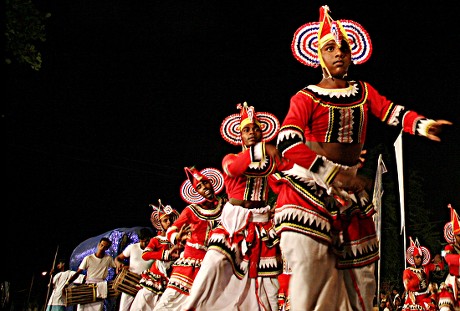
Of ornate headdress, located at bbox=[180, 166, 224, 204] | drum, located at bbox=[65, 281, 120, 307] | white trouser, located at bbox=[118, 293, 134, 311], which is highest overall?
ornate headdress, located at bbox=[180, 166, 224, 204]

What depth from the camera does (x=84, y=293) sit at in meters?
11.8

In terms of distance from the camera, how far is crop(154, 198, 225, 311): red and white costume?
7.81 metres

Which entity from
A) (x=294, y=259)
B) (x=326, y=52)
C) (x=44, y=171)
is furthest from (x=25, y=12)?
(x=44, y=171)

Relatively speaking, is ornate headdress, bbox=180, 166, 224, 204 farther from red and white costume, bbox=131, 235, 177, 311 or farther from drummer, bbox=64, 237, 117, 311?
drummer, bbox=64, 237, 117, 311

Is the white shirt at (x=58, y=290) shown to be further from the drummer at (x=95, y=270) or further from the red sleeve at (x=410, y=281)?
the red sleeve at (x=410, y=281)

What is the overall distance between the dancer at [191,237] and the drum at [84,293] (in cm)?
413

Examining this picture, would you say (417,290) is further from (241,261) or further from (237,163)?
(237,163)

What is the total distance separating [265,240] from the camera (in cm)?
596

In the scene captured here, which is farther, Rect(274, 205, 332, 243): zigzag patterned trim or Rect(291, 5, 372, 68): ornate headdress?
Rect(291, 5, 372, 68): ornate headdress

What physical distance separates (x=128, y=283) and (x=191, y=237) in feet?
10.2

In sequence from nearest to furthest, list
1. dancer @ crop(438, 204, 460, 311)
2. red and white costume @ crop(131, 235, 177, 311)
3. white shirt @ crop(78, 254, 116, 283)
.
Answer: dancer @ crop(438, 204, 460, 311)
red and white costume @ crop(131, 235, 177, 311)
white shirt @ crop(78, 254, 116, 283)

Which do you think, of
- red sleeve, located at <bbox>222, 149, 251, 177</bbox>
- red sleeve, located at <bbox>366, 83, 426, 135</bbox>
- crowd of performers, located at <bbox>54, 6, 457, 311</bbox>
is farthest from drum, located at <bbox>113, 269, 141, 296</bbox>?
red sleeve, located at <bbox>366, 83, 426, 135</bbox>

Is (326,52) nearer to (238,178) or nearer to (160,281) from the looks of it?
(238,178)

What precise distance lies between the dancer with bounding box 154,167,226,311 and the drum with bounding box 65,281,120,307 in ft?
13.6
